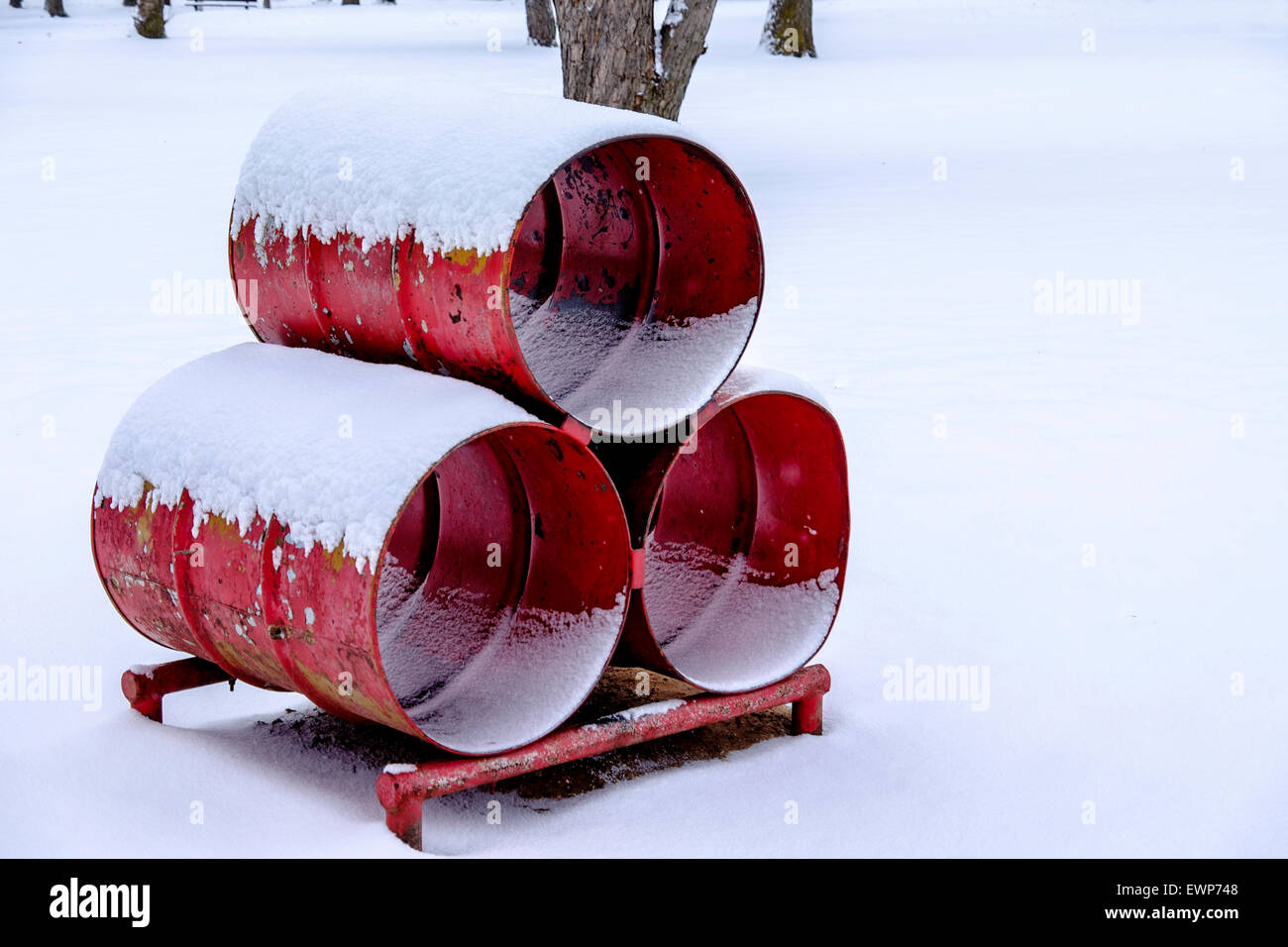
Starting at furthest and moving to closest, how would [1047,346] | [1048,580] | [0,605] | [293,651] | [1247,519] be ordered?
[1047,346] → [1247,519] → [1048,580] → [0,605] → [293,651]

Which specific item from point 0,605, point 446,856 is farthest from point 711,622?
point 0,605

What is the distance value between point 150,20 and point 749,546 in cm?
2326

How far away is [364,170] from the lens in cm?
357

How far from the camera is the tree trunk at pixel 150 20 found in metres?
24.8

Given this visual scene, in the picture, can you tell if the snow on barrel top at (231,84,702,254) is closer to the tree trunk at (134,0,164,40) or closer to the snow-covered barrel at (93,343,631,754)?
the snow-covered barrel at (93,343,631,754)

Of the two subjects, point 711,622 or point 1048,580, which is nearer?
point 711,622

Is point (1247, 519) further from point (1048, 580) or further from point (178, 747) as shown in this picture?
point (178, 747)

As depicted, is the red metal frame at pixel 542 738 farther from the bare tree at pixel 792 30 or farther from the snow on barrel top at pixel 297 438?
the bare tree at pixel 792 30

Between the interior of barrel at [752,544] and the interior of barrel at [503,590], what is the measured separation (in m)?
0.37

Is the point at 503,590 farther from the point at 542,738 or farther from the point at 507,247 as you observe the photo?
the point at 507,247

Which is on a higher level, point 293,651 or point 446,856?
point 293,651

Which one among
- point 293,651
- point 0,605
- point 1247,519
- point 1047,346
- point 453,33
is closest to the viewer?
point 293,651

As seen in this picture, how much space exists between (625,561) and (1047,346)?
517 cm

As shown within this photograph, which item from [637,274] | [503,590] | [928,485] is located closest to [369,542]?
[503,590]
